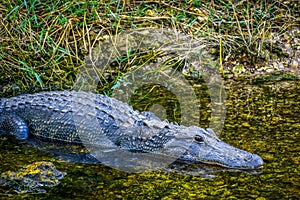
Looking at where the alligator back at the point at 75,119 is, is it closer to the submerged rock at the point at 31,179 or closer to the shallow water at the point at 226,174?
the shallow water at the point at 226,174

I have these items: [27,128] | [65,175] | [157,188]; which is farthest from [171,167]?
[27,128]

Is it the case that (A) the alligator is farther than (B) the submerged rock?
Yes

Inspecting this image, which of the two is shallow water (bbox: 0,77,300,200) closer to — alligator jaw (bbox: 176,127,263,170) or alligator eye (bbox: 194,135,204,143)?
alligator jaw (bbox: 176,127,263,170)

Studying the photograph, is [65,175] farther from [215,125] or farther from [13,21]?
[13,21]

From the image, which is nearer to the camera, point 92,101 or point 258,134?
point 258,134

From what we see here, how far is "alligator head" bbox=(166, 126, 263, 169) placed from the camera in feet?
13.5

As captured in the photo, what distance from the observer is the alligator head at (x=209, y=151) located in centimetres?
412

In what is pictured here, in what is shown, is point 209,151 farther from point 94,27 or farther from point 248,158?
point 94,27

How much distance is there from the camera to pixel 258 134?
15.7ft

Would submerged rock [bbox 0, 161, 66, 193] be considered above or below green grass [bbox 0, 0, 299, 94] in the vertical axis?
below

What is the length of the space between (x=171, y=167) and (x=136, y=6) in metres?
3.34

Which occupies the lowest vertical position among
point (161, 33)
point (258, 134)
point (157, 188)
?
point (157, 188)

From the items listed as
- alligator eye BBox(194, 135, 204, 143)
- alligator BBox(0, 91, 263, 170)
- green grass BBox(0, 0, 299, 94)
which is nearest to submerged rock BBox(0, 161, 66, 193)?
alligator BBox(0, 91, 263, 170)

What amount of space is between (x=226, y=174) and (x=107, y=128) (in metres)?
1.32
